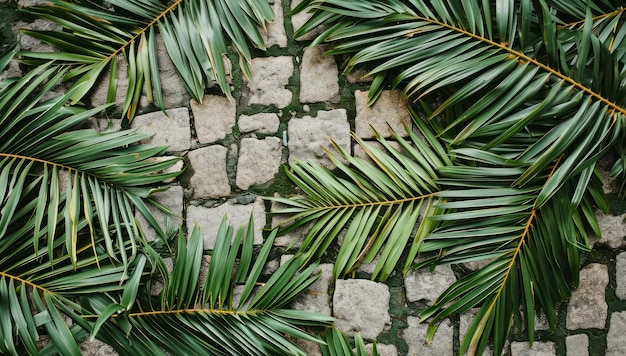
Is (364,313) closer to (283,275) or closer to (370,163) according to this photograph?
(283,275)

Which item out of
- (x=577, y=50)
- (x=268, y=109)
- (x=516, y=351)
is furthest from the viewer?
(x=268, y=109)

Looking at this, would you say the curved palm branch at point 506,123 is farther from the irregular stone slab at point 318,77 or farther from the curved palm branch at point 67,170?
the curved palm branch at point 67,170

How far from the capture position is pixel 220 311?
204 centimetres

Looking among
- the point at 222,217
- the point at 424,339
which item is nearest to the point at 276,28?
the point at 222,217

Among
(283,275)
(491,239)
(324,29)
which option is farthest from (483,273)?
(324,29)

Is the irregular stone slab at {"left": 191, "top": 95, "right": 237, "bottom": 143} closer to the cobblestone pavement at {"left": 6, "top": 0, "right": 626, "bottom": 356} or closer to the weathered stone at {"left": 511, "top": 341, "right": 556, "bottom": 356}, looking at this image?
the cobblestone pavement at {"left": 6, "top": 0, "right": 626, "bottom": 356}

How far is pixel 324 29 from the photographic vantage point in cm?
210

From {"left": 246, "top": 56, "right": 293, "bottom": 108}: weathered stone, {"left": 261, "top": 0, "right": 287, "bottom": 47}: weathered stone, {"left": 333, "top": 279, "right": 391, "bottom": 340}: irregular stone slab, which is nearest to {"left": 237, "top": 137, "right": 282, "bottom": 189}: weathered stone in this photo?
{"left": 246, "top": 56, "right": 293, "bottom": 108}: weathered stone

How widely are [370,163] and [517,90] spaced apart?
1.74ft

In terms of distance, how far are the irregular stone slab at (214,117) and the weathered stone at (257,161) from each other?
9 cm

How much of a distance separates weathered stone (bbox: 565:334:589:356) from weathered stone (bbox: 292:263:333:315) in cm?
80

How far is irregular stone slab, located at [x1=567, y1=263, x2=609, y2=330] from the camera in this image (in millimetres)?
1984

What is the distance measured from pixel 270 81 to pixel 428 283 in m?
0.89

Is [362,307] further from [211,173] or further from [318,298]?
[211,173]
